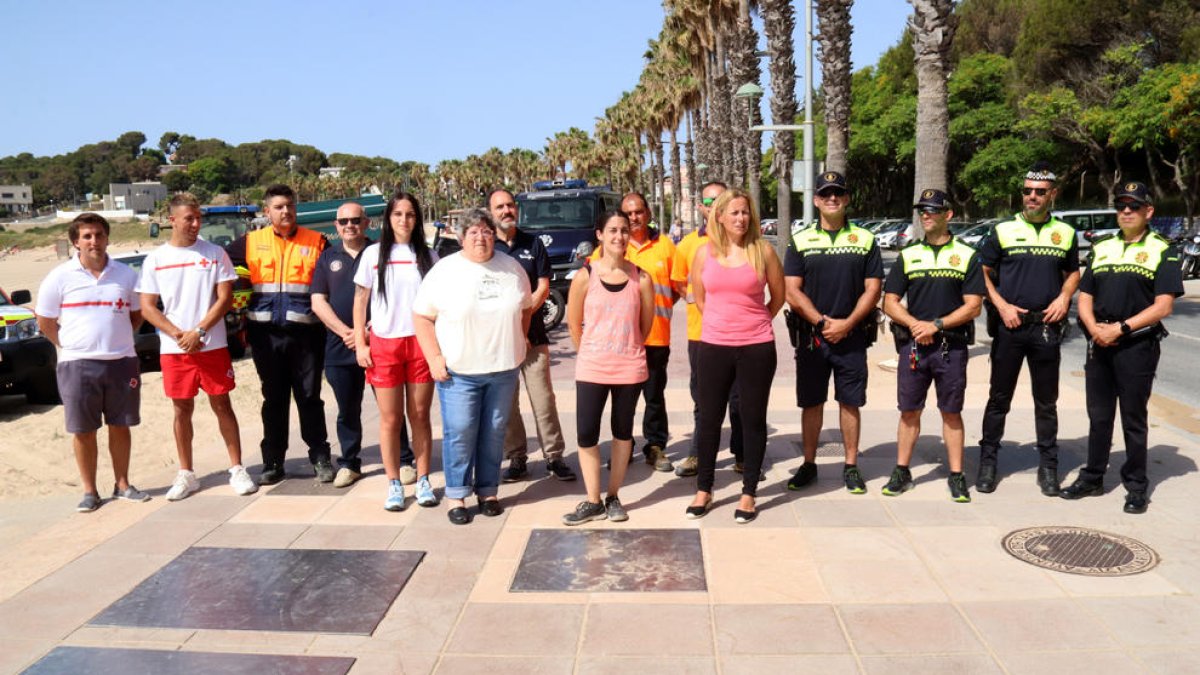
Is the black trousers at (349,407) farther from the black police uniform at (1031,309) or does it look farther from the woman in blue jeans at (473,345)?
the black police uniform at (1031,309)

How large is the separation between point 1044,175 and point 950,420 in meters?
1.57

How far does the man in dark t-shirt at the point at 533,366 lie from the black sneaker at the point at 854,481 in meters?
1.80

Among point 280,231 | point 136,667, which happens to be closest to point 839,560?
point 136,667

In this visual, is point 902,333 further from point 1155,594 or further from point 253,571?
point 253,571

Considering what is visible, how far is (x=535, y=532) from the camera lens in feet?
17.5

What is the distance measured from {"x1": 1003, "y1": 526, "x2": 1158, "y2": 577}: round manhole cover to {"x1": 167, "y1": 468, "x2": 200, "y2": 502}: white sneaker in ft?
16.3

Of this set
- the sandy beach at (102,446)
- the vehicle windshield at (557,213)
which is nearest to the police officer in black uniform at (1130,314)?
the sandy beach at (102,446)

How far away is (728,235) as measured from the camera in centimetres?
538

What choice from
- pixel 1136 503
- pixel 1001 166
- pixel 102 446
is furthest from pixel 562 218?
pixel 1001 166

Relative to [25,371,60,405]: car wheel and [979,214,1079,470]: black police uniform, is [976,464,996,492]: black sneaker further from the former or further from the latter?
[25,371,60,405]: car wheel

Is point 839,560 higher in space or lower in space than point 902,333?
lower

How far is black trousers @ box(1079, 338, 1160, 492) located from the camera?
550 cm

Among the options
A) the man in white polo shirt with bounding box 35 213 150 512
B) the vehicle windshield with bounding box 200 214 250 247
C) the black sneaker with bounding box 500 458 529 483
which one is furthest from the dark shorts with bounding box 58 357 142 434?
the vehicle windshield with bounding box 200 214 250 247

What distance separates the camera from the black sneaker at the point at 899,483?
19.4ft
